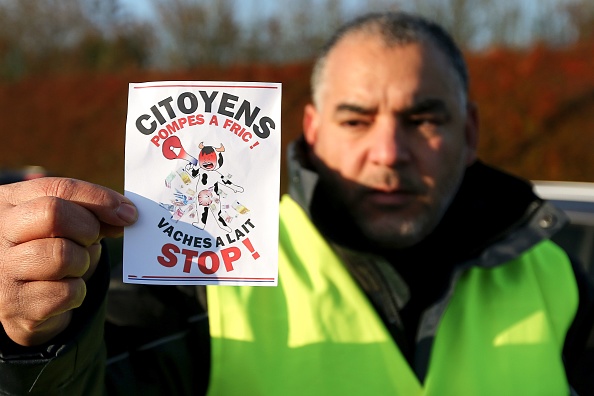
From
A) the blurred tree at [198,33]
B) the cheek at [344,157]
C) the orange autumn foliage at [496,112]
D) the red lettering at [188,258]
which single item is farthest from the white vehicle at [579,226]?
the blurred tree at [198,33]

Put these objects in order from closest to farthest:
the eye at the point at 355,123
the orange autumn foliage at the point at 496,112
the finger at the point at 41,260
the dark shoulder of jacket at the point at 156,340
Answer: the finger at the point at 41,260 → the dark shoulder of jacket at the point at 156,340 → the eye at the point at 355,123 → the orange autumn foliage at the point at 496,112

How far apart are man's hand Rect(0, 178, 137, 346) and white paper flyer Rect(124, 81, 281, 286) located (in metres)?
0.12

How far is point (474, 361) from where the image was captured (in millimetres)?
2072

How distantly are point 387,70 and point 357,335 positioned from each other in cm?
85

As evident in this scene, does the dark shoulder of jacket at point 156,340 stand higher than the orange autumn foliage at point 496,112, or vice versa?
the orange autumn foliage at point 496,112

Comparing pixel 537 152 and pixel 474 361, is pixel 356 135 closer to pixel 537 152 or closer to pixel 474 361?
pixel 474 361

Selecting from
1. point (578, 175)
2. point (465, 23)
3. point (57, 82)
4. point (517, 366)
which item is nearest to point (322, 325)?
point (517, 366)

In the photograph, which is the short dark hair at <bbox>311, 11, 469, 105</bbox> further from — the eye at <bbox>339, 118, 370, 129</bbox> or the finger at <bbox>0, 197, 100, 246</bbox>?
the finger at <bbox>0, 197, 100, 246</bbox>

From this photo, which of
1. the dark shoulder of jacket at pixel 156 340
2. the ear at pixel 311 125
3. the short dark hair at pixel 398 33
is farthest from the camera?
the ear at pixel 311 125

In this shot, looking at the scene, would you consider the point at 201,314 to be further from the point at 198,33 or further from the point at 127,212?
the point at 198,33

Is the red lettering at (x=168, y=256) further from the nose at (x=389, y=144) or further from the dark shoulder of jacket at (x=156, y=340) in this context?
the nose at (x=389, y=144)

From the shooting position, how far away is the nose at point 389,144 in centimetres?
225

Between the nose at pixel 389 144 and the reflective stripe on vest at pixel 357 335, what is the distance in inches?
11.7

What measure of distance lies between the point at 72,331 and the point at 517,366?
48.1 inches
